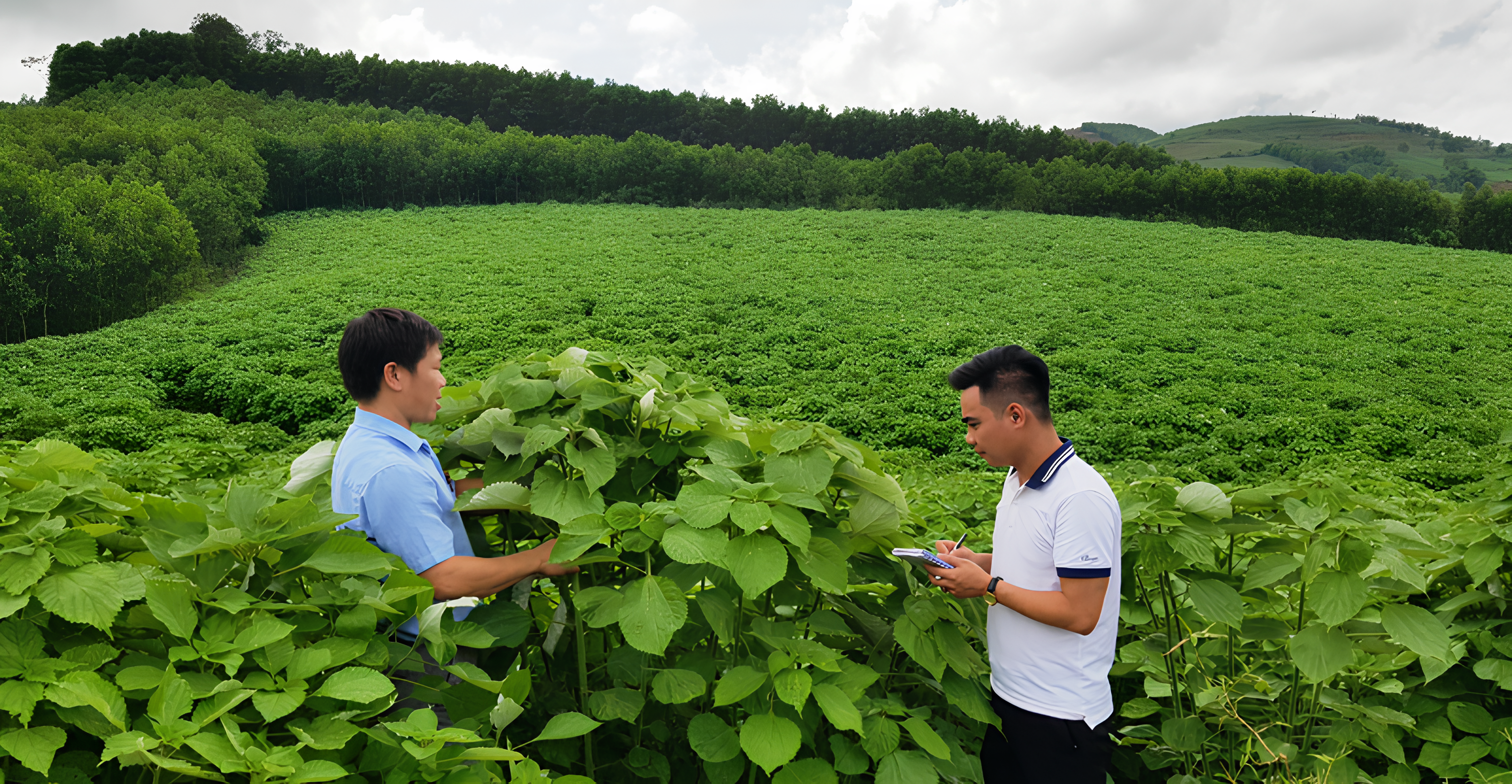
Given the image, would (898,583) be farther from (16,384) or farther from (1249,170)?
(1249,170)

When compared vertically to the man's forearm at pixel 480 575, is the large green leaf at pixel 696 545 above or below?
above

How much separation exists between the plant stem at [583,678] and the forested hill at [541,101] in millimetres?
58971

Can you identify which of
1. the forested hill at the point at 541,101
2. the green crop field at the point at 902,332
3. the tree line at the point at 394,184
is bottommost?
the green crop field at the point at 902,332

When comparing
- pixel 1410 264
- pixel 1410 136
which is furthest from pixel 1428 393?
pixel 1410 136

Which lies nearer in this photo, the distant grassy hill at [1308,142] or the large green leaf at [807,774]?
the large green leaf at [807,774]

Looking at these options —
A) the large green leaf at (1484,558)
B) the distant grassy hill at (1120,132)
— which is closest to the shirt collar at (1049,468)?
the large green leaf at (1484,558)

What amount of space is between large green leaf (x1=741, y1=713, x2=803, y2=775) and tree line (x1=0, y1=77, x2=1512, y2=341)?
2703 centimetres

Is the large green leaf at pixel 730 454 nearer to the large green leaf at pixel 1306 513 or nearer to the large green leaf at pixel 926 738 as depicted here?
the large green leaf at pixel 926 738

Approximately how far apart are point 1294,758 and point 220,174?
3823cm

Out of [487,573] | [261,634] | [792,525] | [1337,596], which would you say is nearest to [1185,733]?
[1337,596]

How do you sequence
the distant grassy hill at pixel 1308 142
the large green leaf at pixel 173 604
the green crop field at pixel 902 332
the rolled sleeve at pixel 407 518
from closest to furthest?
the large green leaf at pixel 173 604
the rolled sleeve at pixel 407 518
the green crop field at pixel 902 332
the distant grassy hill at pixel 1308 142

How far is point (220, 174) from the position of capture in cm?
3077

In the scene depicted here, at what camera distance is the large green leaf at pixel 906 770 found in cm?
134

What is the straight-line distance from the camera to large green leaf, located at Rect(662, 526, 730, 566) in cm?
122
